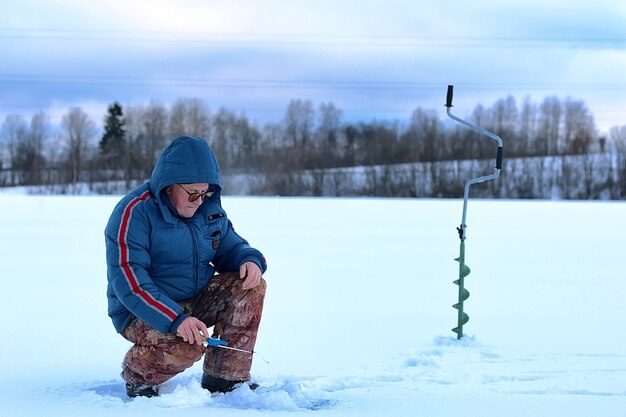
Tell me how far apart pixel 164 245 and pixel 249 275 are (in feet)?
1.13

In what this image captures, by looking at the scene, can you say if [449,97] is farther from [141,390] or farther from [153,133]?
[153,133]

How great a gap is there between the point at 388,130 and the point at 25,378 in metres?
55.5

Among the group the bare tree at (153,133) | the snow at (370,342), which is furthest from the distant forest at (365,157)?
the snow at (370,342)

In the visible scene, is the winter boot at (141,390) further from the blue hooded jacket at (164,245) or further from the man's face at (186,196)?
the man's face at (186,196)

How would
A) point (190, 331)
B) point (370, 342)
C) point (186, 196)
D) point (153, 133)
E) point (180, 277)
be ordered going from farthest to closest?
point (153, 133)
point (370, 342)
point (180, 277)
point (186, 196)
point (190, 331)

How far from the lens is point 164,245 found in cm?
254

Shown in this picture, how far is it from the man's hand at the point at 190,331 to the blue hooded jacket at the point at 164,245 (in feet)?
0.07

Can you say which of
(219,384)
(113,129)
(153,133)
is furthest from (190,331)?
(113,129)

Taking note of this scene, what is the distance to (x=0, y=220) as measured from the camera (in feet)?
51.9

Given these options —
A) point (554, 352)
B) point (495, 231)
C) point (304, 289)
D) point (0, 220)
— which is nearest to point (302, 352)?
point (554, 352)

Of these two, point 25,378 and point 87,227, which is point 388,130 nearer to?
point 87,227

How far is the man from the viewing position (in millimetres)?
2426

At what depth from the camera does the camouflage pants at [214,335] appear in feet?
8.17

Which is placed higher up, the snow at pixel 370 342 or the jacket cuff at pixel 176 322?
the jacket cuff at pixel 176 322
